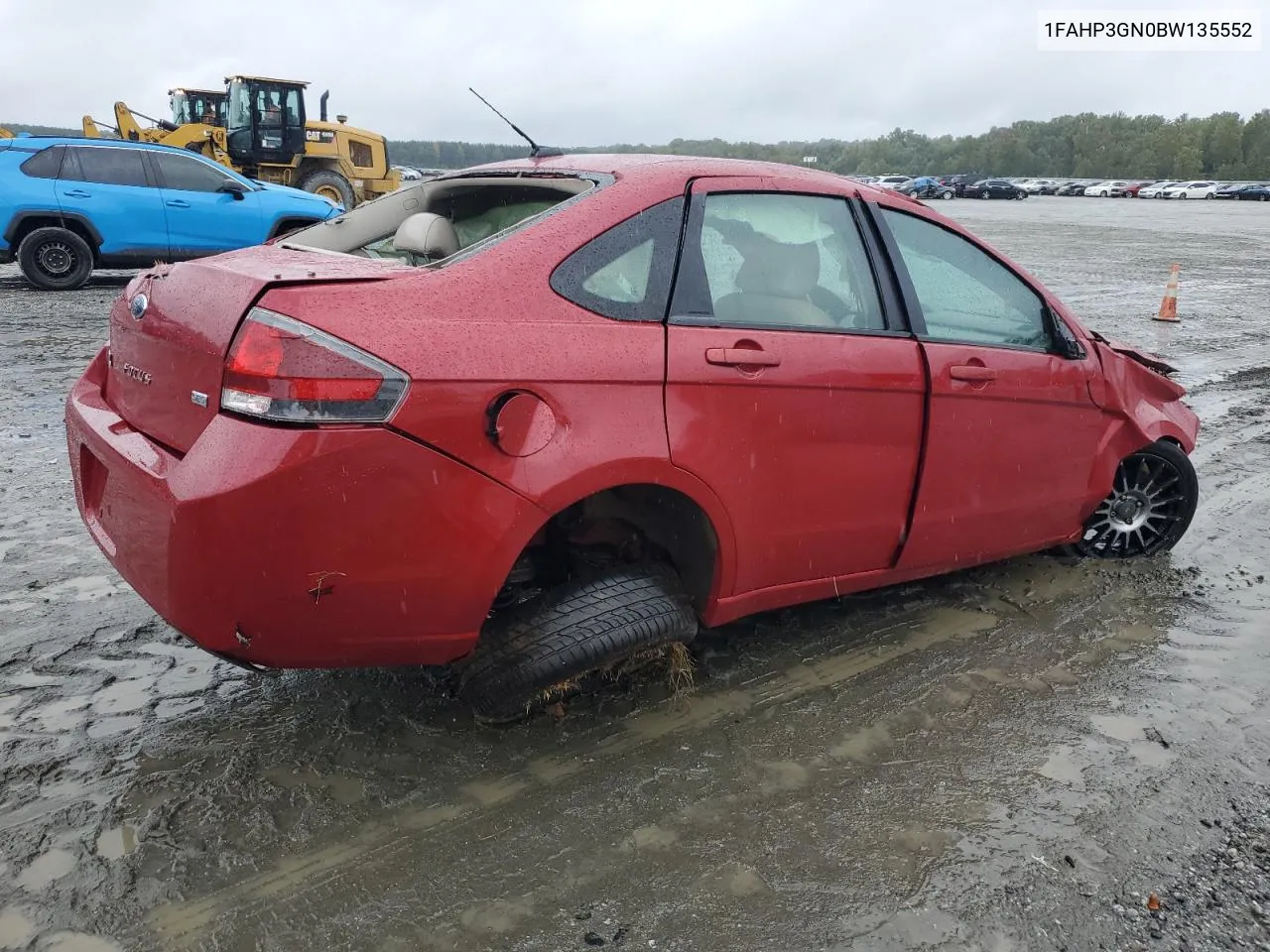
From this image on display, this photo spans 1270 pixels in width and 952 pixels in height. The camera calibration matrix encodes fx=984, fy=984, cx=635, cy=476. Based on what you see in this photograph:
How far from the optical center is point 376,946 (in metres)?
2.05

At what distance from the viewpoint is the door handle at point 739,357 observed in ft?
8.82

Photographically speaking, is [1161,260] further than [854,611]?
Yes

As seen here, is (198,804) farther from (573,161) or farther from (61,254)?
(61,254)

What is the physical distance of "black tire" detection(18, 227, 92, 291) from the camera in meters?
11.3

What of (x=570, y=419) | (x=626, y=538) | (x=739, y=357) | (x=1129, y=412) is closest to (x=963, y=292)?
(x=1129, y=412)

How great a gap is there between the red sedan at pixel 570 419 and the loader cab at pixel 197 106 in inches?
815

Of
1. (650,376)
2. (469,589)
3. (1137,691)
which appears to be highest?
(650,376)

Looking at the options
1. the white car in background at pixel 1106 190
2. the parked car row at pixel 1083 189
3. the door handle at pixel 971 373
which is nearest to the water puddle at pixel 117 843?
the door handle at pixel 971 373

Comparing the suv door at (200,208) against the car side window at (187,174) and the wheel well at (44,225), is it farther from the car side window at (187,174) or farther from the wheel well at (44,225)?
the wheel well at (44,225)

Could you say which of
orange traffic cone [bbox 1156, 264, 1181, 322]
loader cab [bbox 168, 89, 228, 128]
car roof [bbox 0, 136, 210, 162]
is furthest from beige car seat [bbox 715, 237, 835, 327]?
loader cab [bbox 168, 89, 228, 128]

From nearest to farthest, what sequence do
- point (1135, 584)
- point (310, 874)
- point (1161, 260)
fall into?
point (310, 874)
point (1135, 584)
point (1161, 260)

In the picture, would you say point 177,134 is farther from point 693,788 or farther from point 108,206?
point 693,788

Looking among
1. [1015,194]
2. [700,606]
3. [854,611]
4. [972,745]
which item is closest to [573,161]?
[700,606]

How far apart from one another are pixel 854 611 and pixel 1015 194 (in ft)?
211
